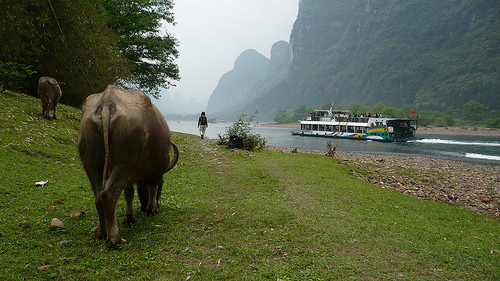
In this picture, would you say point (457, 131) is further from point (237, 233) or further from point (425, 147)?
point (237, 233)

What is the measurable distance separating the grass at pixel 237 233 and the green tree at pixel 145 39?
16.6 metres

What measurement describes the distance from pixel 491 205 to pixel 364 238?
312 inches

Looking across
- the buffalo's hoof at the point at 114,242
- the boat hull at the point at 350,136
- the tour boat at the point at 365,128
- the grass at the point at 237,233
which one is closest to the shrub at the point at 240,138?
the grass at the point at 237,233

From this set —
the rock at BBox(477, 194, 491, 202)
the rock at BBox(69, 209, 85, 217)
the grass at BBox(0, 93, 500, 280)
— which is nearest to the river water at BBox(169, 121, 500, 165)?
the rock at BBox(477, 194, 491, 202)

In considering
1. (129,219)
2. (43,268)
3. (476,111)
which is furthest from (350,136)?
(476,111)

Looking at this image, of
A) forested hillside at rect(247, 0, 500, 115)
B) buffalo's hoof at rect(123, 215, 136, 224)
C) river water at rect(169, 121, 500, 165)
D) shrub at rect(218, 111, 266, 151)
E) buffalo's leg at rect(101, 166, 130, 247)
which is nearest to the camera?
buffalo's leg at rect(101, 166, 130, 247)

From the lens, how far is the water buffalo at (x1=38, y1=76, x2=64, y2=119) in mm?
11566

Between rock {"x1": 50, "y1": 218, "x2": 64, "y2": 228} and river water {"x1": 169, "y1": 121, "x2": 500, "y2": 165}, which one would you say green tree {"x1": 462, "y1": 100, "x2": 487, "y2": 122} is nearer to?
river water {"x1": 169, "y1": 121, "x2": 500, "y2": 165}

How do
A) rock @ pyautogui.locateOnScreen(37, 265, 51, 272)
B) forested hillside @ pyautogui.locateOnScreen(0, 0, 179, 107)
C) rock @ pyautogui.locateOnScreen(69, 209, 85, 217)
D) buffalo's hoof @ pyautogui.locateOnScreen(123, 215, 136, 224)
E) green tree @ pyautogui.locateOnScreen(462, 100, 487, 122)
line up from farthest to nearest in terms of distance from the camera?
green tree @ pyautogui.locateOnScreen(462, 100, 487, 122) < forested hillside @ pyautogui.locateOnScreen(0, 0, 179, 107) < rock @ pyautogui.locateOnScreen(69, 209, 85, 217) < buffalo's hoof @ pyautogui.locateOnScreen(123, 215, 136, 224) < rock @ pyautogui.locateOnScreen(37, 265, 51, 272)

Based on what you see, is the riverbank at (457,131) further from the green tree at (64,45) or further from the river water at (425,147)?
the green tree at (64,45)

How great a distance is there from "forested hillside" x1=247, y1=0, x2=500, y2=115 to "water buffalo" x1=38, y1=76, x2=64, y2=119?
11905 centimetres

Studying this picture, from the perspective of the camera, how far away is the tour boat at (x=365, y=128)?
158ft

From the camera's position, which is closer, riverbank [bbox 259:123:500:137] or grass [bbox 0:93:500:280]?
grass [bbox 0:93:500:280]

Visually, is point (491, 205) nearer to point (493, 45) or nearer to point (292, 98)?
point (493, 45)
